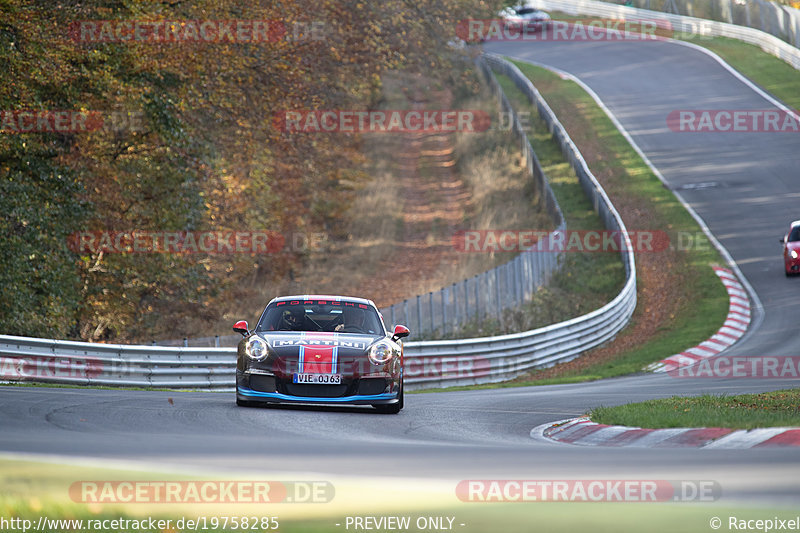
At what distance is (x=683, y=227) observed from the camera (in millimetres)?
35625

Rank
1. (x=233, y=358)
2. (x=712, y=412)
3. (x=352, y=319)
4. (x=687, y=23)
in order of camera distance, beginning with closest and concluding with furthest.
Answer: (x=712, y=412) < (x=352, y=319) < (x=233, y=358) < (x=687, y=23)

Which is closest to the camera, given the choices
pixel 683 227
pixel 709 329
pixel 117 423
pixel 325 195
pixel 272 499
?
pixel 272 499

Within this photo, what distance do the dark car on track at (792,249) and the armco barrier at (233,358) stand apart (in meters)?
4.16

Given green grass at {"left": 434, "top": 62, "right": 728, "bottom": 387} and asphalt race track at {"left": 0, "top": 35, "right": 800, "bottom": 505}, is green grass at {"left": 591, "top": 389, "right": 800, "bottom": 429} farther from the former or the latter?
green grass at {"left": 434, "top": 62, "right": 728, "bottom": 387}

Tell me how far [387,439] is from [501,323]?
1711 cm

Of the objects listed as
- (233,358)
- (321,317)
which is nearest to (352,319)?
(321,317)

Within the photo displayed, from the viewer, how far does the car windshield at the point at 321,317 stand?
13469 millimetres

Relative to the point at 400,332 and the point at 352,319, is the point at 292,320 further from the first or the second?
the point at 400,332

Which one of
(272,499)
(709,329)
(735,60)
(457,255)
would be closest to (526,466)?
(272,499)

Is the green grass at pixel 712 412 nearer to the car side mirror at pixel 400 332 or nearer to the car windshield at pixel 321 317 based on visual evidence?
the car side mirror at pixel 400 332

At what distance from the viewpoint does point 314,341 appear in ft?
40.8

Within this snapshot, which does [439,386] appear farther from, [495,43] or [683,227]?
Answer: [495,43]

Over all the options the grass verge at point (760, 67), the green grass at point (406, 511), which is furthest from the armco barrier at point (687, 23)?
the green grass at point (406, 511)

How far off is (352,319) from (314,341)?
131 centimetres
